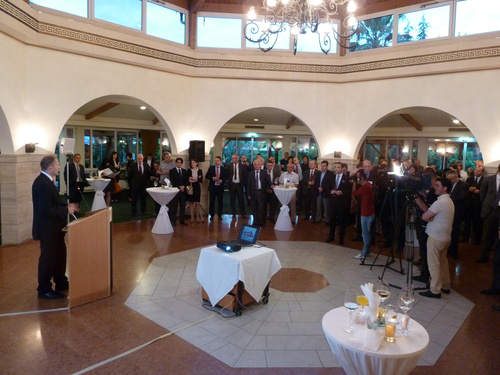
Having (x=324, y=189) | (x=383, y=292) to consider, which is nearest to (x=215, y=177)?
(x=324, y=189)

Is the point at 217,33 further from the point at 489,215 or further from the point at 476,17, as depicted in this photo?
the point at 489,215

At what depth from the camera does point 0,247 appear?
6.89 m

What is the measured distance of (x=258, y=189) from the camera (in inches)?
361

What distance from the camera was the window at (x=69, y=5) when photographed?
7.64 meters

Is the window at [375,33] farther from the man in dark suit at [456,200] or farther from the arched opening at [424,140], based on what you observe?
the man in dark suit at [456,200]

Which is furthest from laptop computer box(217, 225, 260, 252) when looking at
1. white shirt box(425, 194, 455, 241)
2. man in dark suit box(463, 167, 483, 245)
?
man in dark suit box(463, 167, 483, 245)

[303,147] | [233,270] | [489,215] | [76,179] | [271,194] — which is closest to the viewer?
[233,270]

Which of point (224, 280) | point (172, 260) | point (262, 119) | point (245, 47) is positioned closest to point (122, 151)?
point (262, 119)

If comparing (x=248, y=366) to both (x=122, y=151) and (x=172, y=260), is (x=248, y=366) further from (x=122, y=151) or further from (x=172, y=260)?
(x=122, y=151)

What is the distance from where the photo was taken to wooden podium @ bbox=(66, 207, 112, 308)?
4.32 metres

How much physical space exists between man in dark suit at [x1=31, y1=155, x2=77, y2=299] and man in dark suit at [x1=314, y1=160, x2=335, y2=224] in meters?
6.10

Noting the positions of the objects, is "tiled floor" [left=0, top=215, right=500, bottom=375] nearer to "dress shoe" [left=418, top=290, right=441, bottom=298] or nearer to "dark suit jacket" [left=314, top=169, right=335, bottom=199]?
"dress shoe" [left=418, top=290, right=441, bottom=298]

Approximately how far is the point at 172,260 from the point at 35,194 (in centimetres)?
251

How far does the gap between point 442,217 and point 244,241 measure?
99.2 inches
